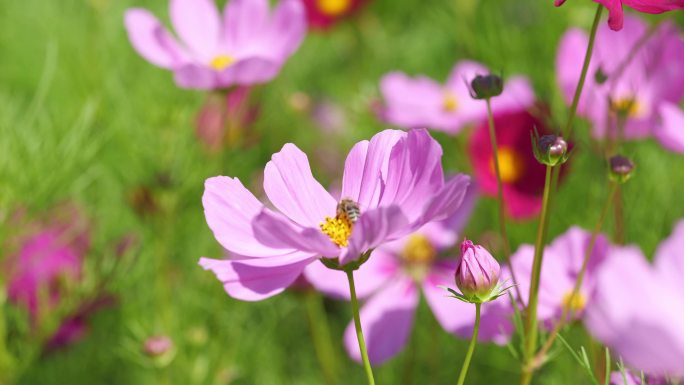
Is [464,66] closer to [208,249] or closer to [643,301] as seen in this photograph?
[208,249]

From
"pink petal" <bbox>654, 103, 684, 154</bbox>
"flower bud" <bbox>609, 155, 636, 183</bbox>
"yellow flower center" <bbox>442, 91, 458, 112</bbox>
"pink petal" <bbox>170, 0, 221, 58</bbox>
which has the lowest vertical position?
"yellow flower center" <bbox>442, 91, 458, 112</bbox>

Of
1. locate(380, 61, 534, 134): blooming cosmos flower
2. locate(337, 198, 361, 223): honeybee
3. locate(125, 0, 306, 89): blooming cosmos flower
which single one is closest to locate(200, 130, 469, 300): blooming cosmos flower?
locate(337, 198, 361, 223): honeybee

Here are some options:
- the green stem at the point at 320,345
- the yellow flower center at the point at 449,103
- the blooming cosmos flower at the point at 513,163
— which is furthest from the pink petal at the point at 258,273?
the yellow flower center at the point at 449,103

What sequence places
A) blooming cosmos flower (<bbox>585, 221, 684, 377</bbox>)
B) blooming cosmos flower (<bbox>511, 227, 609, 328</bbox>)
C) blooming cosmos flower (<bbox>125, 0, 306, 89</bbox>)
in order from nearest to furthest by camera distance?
blooming cosmos flower (<bbox>585, 221, 684, 377</bbox>) → blooming cosmos flower (<bbox>511, 227, 609, 328</bbox>) → blooming cosmos flower (<bbox>125, 0, 306, 89</bbox>)

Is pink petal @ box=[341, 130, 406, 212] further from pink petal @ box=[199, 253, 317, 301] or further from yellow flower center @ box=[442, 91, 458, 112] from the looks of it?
yellow flower center @ box=[442, 91, 458, 112]

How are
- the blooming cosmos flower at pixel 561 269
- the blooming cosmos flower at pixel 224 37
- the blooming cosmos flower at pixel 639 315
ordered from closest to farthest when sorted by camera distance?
the blooming cosmos flower at pixel 639 315 → the blooming cosmos flower at pixel 561 269 → the blooming cosmos flower at pixel 224 37

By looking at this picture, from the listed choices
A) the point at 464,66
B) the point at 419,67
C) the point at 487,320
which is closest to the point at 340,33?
the point at 419,67

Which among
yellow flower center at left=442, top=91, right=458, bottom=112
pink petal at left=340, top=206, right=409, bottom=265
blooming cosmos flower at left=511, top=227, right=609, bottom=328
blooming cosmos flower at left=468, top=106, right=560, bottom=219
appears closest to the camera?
pink petal at left=340, top=206, right=409, bottom=265

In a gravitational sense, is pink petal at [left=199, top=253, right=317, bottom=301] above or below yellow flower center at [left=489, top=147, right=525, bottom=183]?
above

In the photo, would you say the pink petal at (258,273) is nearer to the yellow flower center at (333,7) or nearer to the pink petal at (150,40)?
the pink petal at (150,40)
